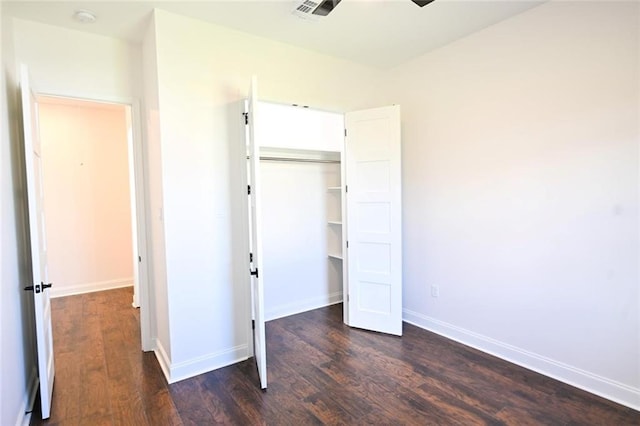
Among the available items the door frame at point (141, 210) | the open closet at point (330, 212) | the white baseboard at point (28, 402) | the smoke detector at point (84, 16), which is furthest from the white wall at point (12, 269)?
the open closet at point (330, 212)

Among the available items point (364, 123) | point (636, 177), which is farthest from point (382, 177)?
point (636, 177)

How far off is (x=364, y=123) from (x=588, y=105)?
1878 mm

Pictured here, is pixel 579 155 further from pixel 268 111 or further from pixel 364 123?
pixel 268 111

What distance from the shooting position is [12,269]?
7.12ft

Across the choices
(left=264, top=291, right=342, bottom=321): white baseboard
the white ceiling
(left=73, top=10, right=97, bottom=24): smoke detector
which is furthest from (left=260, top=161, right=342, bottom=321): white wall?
(left=73, top=10, right=97, bottom=24): smoke detector

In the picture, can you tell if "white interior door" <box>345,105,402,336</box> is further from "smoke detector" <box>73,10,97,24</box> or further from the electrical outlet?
"smoke detector" <box>73,10,97,24</box>

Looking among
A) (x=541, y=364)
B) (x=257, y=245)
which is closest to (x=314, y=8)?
(x=257, y=245)

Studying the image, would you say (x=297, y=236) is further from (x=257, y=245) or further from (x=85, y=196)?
(x=85, y=196)

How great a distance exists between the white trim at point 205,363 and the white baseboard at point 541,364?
77.9 inches

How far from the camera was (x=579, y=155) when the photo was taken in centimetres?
255

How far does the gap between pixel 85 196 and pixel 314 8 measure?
4741 mm

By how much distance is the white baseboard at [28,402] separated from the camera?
2.18 meters

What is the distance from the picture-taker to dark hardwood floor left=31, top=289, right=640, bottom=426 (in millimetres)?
2293

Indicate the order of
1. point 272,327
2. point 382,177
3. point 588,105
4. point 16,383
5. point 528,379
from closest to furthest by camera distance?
point 16,383
point 588,105
point 528,379
point 382,177
point 272,327
